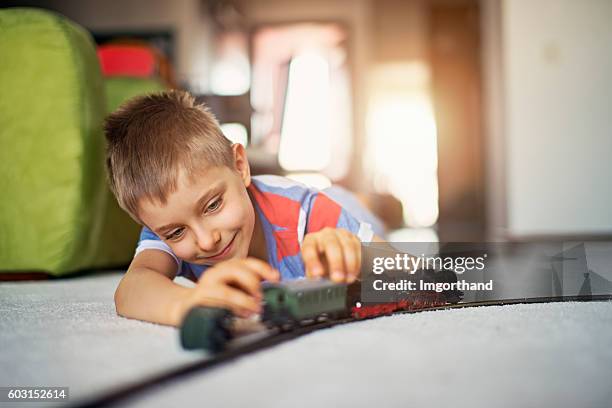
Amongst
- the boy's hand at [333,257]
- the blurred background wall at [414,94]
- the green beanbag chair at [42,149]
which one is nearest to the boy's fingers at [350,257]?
the boy's hand at [333,257]

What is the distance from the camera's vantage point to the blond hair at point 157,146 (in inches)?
24.8

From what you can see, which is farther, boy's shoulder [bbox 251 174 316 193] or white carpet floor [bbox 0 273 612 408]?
boy's shoulder [bbox 251 174 316 193]

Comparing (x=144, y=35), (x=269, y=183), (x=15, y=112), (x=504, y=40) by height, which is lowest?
(x=269, y=183)

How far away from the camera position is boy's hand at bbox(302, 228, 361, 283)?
50 cm

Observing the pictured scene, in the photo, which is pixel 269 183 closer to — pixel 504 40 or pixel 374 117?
pixel 504 40

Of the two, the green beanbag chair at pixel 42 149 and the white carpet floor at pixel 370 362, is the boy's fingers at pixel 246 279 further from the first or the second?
the green beanbag chair at pixel 42 149

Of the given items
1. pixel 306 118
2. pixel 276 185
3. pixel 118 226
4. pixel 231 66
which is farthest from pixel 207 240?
pixel 306 118

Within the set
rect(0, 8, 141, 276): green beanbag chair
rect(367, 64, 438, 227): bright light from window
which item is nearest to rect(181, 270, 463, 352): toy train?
rect(0, 8, 141, 276): green beanbag chair

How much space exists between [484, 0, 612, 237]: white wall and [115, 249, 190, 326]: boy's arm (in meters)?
2.37

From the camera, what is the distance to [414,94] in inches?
252

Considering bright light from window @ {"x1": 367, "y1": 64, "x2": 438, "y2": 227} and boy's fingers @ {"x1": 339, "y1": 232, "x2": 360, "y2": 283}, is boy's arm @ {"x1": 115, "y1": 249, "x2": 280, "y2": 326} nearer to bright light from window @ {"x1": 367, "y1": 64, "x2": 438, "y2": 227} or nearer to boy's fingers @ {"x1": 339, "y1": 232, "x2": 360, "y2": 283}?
boy's fingers @ {"x1": 339, "y1": 232, "x2": 360, "y2": 283}

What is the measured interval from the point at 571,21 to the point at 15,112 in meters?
2.39

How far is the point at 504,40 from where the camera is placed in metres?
2.80

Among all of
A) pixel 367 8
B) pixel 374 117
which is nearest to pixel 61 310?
pixel 367 8
